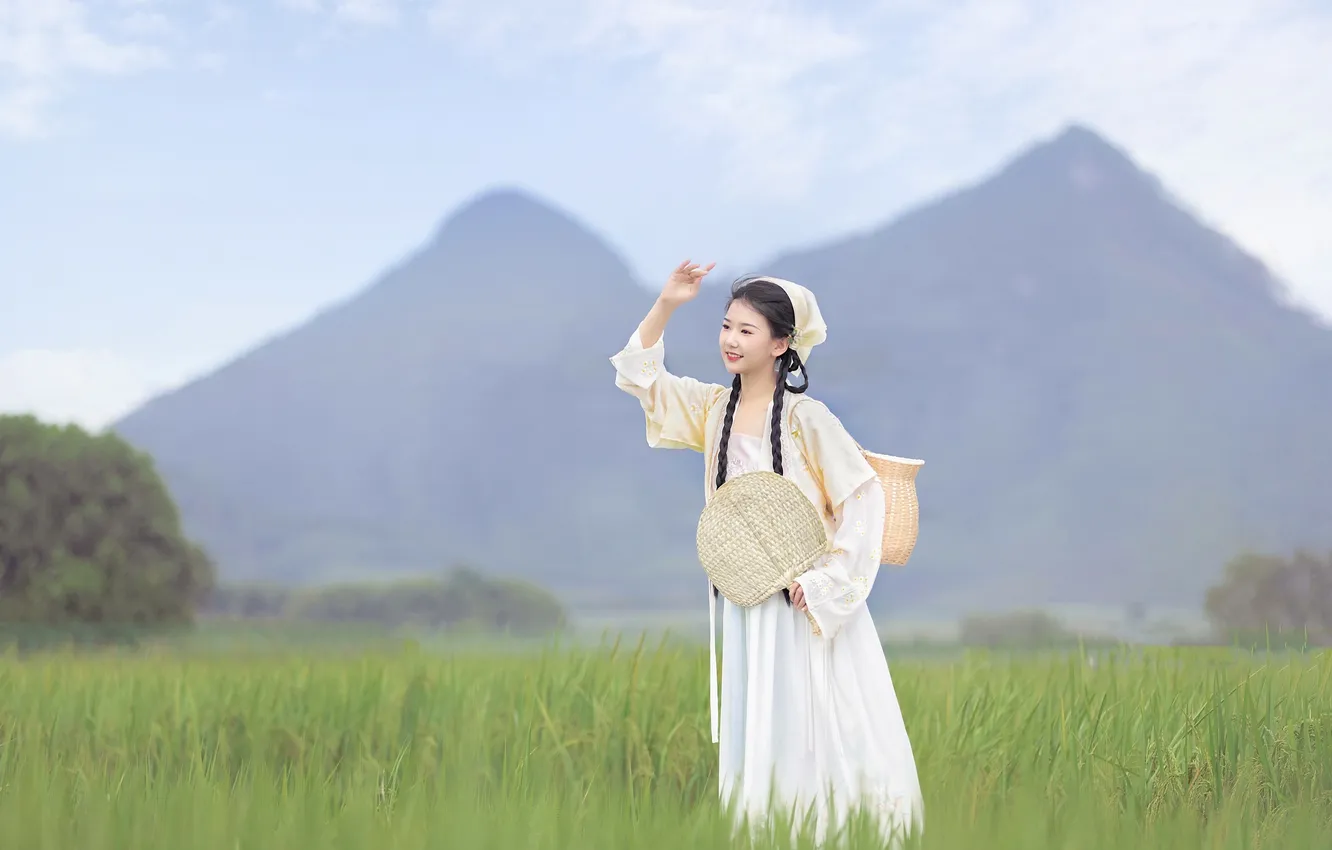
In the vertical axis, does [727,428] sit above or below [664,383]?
below

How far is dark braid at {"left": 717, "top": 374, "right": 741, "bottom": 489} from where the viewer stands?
393 centimetres

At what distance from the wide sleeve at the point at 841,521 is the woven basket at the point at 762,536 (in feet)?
0.24

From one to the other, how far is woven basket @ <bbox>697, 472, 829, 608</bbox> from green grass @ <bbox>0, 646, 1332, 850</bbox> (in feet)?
2.22

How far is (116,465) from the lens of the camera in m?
10.4

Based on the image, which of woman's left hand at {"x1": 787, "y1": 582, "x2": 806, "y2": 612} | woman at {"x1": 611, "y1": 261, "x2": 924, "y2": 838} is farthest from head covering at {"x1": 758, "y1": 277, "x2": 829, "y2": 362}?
woman's left hand at {"x1": 787, "y1": 582, "x2": 806, "y2": 612}

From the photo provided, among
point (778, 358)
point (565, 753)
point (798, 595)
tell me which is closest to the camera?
point (798, 595)

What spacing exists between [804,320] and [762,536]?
2.29ft

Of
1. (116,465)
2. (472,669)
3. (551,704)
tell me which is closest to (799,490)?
(551,704)

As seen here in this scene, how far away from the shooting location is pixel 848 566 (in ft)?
12.2

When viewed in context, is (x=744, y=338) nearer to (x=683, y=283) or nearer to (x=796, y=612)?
(x=683, y=283)

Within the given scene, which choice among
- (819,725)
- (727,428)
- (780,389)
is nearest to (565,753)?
(819,725)

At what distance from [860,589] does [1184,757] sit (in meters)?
2.00

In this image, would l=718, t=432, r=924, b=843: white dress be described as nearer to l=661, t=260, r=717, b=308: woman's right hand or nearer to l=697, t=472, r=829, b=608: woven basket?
l=697, t=472, r=829, b=608: woven basket

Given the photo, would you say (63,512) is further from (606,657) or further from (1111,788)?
(1111,788)
